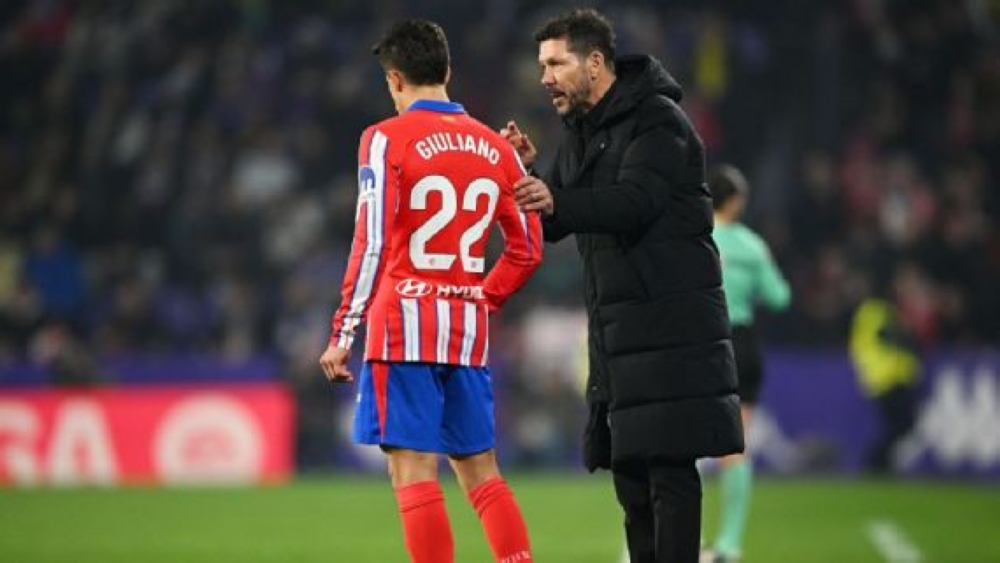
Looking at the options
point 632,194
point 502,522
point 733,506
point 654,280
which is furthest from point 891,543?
point 632,194

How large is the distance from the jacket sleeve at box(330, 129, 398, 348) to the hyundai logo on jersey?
0.16 metres

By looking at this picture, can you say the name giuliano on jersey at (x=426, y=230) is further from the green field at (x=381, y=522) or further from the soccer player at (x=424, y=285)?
the green field at (x=381, y=522)

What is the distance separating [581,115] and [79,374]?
12212 millimetres

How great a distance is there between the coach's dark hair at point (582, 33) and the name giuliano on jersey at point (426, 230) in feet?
1.54

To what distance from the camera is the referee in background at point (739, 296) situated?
10.0 m

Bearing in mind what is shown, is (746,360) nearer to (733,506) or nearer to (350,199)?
(733,506)

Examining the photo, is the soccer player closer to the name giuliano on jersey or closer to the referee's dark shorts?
the name giuliano on jersey

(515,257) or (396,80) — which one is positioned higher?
(396,80)

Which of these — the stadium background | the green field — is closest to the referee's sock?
the green field

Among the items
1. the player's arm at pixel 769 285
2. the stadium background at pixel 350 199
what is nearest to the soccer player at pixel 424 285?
the player's arm at pixel 769 285

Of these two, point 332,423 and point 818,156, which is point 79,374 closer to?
point 332,423

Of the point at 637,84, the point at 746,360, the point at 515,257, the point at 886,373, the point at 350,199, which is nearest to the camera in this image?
the point at 637,84

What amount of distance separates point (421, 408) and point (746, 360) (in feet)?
12.9

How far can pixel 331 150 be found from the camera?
21.0 m
